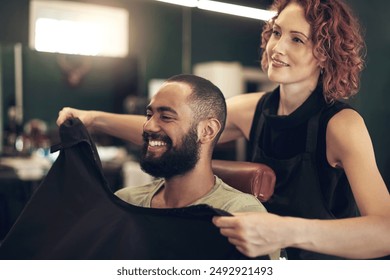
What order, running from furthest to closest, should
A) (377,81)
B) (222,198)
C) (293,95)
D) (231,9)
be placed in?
1. (231,9)
2. (377,81)
3. (293,95)
4. (222,198)

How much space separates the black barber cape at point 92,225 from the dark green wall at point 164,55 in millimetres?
1214

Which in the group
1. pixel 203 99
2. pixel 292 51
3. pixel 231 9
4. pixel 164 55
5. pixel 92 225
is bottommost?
pixel 92 225

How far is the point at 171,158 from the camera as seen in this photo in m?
1.54

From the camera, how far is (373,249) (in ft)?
4.61

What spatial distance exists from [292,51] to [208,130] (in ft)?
1.37

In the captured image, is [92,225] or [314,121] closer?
[92,225]

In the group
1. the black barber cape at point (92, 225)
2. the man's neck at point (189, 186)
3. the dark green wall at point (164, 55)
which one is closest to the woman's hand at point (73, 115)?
the black barber cape at point (92, 225)

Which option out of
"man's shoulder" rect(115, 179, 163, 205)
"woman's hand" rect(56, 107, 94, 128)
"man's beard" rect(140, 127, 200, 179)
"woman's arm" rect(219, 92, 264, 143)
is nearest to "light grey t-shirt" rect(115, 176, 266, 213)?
"man's shoulder" rect(115, 179, 163, 205)

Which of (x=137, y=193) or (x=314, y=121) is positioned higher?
(x=314, y=121)

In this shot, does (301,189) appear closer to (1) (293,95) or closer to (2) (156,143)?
(1) (293,95)

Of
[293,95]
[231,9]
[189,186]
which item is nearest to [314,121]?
[293,95]

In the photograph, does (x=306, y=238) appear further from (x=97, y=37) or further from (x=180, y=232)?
(x=97, y=37)

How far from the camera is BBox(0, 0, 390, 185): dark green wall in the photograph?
277 centimetres

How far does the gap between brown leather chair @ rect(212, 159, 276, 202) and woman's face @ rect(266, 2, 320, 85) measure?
1.07 ft
